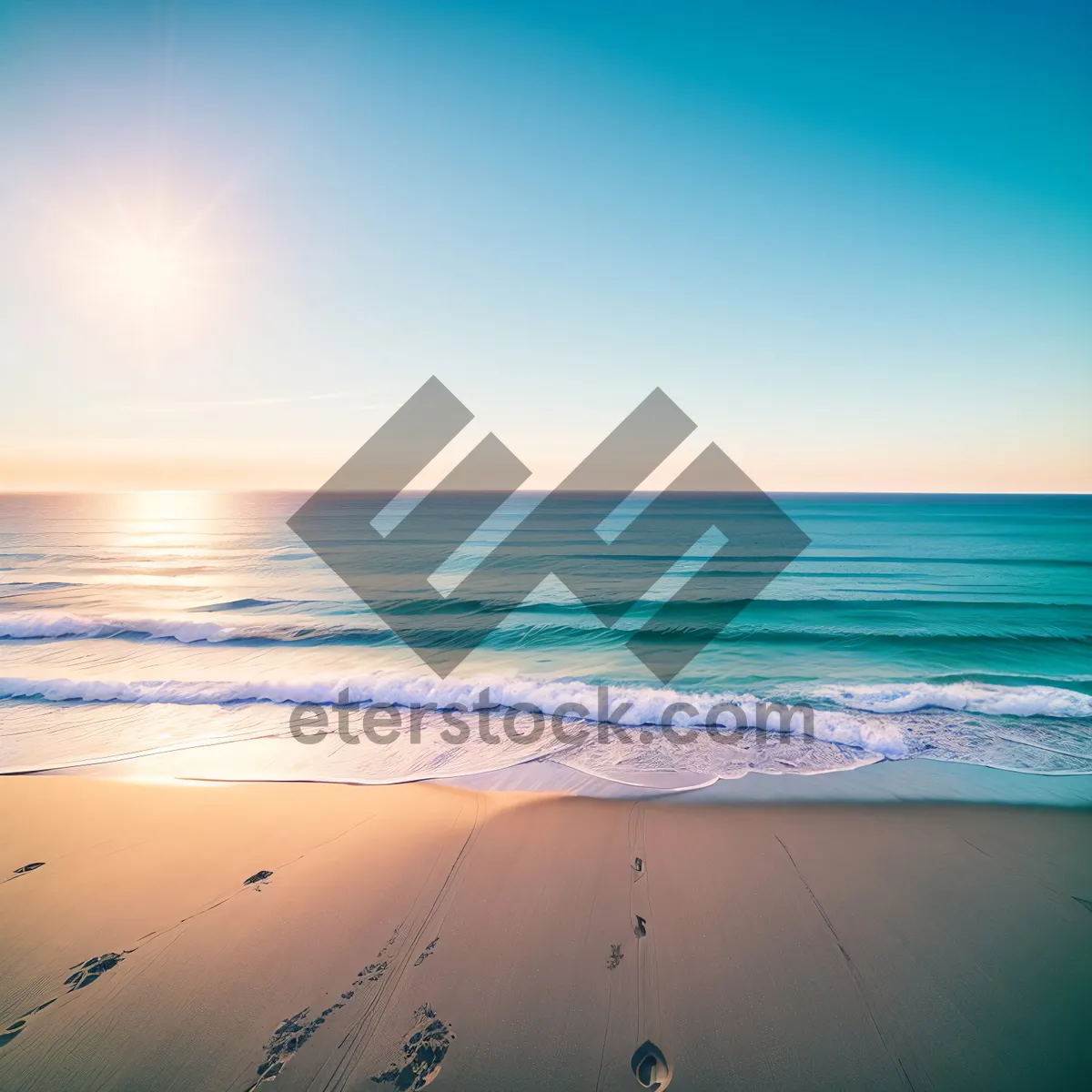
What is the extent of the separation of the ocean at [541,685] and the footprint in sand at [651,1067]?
321 cm

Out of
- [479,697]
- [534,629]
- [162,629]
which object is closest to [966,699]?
[479,697]

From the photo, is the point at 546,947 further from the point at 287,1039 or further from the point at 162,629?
the point at 162,629

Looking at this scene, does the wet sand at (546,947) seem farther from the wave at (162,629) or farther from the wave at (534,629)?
the wave at (162,629)

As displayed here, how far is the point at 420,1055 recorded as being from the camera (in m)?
2.95

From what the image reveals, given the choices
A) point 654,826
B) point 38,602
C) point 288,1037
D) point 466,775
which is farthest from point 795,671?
point 38,602

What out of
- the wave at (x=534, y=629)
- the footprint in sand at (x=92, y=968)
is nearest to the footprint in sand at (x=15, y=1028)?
the footprint in sand at (x=92, y=968)

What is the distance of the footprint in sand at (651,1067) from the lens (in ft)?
9.31

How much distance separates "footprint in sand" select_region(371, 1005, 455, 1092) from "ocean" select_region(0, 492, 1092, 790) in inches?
137

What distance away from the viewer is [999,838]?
5055 millimetres

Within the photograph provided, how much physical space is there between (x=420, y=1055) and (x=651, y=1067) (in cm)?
133

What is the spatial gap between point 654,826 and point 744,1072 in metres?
2.38

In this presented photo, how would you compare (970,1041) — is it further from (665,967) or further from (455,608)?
(455,608)

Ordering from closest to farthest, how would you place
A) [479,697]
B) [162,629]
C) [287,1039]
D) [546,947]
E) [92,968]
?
[287,1039]
[92,968]
[546,947]
[479,697]
[162,629]

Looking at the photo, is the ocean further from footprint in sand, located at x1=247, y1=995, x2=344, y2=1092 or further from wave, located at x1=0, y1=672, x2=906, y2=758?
footprint in sand, located at x1=247, y1=995, x2=344, y2=1092
